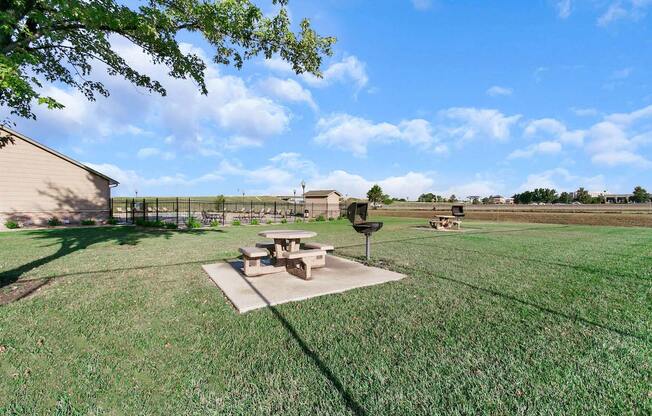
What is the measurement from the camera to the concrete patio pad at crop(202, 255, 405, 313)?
153 inches

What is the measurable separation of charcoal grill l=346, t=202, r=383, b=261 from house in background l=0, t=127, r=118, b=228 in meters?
16.9

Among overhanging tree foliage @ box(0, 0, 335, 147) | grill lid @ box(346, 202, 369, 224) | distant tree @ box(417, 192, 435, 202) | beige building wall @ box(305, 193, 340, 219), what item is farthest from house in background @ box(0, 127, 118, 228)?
distant tree @ box(417, 192, 435, 202)

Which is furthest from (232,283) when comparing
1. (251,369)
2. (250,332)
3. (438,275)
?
(438,275)

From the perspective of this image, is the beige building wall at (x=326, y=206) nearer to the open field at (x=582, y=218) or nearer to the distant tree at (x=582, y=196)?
the open field at (x=582, y=218)

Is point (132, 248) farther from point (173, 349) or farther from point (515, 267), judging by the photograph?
point (515, 267)

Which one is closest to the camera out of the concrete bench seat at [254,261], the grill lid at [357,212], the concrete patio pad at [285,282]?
the concrete patio pad at [285,282]

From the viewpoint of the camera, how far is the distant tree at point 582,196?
246 feet

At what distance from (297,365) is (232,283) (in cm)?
260

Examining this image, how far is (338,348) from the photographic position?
2594mm

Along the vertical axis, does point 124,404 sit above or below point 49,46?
below

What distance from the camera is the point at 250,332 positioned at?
2918 millimetres

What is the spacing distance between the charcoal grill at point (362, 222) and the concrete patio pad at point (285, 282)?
612 millimetres

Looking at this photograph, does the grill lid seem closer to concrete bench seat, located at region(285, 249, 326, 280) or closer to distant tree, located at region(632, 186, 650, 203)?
concrete bench seat, located at region(285, 249, 326, 280)

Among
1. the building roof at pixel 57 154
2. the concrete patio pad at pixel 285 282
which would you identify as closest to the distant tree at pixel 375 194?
the building roof at pixel 57 154
